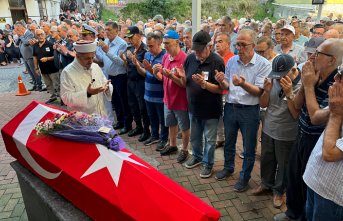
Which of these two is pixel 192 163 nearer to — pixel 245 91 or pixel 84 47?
pixel 245 91

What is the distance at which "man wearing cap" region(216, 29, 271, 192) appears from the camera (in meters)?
3.25

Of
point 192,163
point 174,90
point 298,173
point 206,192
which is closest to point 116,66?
point 174,90

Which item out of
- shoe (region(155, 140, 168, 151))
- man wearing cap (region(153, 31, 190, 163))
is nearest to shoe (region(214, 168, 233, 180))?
man wearing cap (region(153, 31, 190, 163))

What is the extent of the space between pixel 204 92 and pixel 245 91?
614 mm

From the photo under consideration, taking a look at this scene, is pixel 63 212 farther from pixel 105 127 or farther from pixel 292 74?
pixel 292 74

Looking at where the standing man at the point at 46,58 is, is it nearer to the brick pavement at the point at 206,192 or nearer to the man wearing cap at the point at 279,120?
the brick pavement at the point at 206,192

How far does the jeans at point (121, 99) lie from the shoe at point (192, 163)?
76.3 inches

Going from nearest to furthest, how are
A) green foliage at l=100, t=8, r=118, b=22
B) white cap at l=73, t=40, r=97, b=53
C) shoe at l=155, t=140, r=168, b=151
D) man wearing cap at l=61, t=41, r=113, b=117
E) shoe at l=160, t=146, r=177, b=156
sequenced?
white cap at l=73, t=40, r=97, b=53
man wearing cap at l=61, t=41, r=113, b=117
shoe at l=160, t=146, r=177, b=156
shoe at l=155, t=140, r=168, b=151
green foliage at l=100, t=8, r=118, b=22

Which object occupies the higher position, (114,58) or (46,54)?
(114,58)

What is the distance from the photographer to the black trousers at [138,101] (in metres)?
5.16

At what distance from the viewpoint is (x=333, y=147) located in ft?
6.22

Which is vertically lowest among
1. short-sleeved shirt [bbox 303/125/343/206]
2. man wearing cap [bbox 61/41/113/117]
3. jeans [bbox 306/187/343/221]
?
jeans [bbox 306/187/343/221]

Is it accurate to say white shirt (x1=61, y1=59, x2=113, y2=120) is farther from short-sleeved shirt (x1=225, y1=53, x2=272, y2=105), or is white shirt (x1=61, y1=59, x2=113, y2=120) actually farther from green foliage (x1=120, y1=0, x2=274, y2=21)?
green foliage (x1=120, y1=0, x2=274, y2=21)

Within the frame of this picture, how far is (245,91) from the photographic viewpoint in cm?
335
